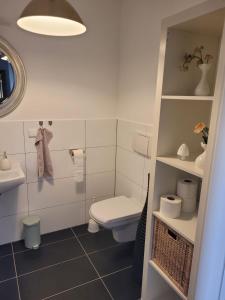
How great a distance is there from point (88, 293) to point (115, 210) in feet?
2.19

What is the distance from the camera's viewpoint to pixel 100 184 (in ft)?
8.86

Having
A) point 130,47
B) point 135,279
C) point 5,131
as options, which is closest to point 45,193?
point 5,131

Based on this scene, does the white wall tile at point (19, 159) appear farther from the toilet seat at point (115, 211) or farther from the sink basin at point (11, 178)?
the toilet seat at point (115, 211)

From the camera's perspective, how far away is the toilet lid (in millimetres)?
2012

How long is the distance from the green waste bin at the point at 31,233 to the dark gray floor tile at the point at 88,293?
2.09 ft

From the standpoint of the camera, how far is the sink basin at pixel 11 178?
1.79 m

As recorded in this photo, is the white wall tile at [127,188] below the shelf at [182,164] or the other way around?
below

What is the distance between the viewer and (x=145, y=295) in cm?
162

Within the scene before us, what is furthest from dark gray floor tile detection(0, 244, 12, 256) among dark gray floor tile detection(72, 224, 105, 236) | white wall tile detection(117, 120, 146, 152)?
white wall tile detection(117, 120, 146, 152)

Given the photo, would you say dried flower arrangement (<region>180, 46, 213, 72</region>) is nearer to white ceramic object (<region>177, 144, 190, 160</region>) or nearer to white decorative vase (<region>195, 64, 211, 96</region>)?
white decorative vase (<region>195, 64, 211, 96</region>)

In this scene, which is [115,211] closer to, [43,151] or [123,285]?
[123,285]

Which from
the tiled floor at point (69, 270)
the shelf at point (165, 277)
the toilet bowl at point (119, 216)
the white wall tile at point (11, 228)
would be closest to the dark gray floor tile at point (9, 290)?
the tiled floor at point (69, 270)

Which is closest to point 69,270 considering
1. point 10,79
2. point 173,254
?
point 173,254

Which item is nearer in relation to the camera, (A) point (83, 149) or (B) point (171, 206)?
(B) point (171, 206)
